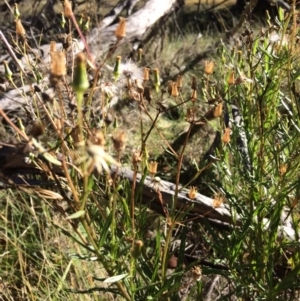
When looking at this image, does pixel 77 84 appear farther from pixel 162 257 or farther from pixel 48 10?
pixel 48 10

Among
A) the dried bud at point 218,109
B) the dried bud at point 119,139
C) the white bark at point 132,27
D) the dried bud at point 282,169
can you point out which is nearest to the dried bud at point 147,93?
the dried bud at point 218,109

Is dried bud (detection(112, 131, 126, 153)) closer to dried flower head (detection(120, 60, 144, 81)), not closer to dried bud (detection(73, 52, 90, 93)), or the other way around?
dried bud (detection(73, 52, 90, 93))

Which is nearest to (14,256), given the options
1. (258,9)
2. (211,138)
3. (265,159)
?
(265,159)

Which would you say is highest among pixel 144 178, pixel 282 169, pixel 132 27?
pixel 144 178

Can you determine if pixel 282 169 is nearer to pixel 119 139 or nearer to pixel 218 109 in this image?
pixel 218 109

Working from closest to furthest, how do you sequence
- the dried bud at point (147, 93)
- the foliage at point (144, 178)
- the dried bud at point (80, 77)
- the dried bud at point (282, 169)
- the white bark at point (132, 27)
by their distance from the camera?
the dried bud at point (80, 77)
the foliage at point (144, 178)
the dried bud at point (147, 93)
the dried bud at point (282, 169)
the white bark at point (132, 27)

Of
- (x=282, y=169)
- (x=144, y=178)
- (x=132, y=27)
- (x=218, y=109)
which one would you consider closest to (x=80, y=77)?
(x=218, y=109)

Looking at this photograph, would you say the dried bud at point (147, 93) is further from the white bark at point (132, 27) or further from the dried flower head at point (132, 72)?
the white bark at point (132, 27)

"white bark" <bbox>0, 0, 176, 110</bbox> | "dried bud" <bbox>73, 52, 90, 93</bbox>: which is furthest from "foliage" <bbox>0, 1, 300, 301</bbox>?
"white bark" <bbox>0, 0, 176, 110</bbox>

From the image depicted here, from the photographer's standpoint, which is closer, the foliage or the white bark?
the foliage

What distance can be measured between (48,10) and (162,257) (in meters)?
3.62

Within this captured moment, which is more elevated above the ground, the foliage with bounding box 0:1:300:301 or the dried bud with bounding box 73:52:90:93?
the dried bud with bounding box 73:52:90:93

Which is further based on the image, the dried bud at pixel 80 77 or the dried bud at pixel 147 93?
the dried bud at pixel 147 93

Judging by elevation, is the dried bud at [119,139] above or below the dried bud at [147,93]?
above
